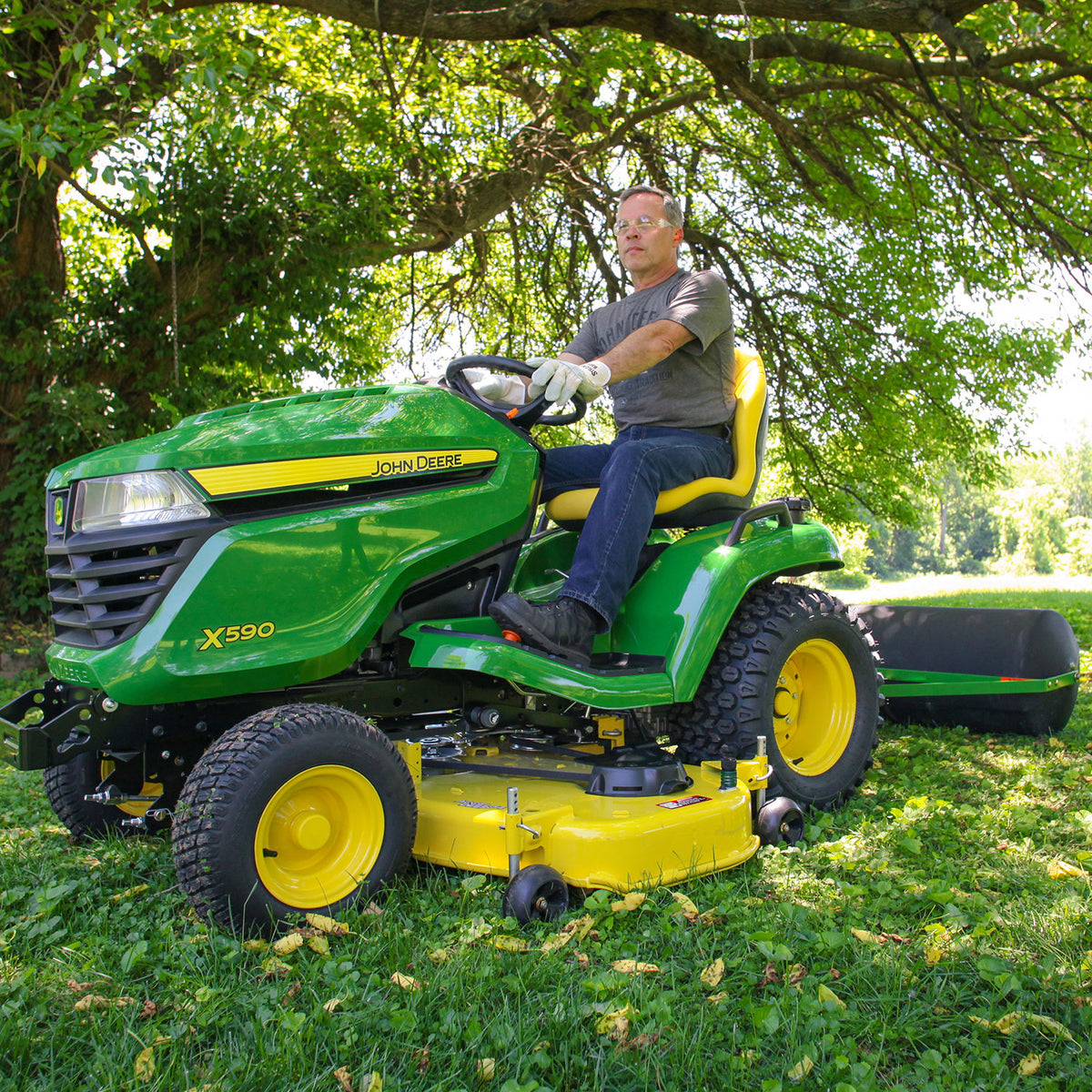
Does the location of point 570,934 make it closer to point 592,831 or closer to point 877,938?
point 592,831

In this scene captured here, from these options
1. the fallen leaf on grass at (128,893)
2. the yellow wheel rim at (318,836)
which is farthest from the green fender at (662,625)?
the fallen leaf on grass at (128,893)

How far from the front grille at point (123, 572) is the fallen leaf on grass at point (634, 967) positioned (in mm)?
1307

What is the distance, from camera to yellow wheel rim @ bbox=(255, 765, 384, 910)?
245 centimetres

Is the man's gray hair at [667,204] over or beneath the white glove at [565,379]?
over

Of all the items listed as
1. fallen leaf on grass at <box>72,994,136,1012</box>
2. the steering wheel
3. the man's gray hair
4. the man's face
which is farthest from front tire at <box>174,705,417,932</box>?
the man's gray hair

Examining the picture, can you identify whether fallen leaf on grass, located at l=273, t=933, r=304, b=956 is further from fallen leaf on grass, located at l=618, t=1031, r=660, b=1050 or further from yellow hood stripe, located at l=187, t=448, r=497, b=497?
yellow hood stripe, located at l=187, t=448, r=497, b=497

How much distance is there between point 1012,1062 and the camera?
6.05 feet

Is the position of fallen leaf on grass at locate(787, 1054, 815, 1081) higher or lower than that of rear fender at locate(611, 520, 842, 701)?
lower

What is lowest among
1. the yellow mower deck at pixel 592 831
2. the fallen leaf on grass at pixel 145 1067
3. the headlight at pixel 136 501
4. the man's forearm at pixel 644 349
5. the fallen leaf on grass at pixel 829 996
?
the fallen leaf on grass at pixel 145 1067

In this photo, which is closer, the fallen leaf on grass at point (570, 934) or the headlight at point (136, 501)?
the fallen leaf on grass at point (570, 934)

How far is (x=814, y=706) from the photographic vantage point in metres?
3.71

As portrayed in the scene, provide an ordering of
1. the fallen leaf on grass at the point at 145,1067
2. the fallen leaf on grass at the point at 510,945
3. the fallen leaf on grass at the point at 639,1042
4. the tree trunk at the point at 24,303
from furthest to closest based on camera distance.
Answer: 1. the tree trunk at the point at 24,303
2. the fallen leaf on grass at the point at 510,945
3. the fallen leaf on grass at the point at 639,1042
4. the fallen leaf on grass at the point at 145,1067

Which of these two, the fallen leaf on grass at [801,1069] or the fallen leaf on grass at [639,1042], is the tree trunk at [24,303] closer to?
the fallen leaf on grass at [639,1042]

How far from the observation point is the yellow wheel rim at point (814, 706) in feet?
11.7
